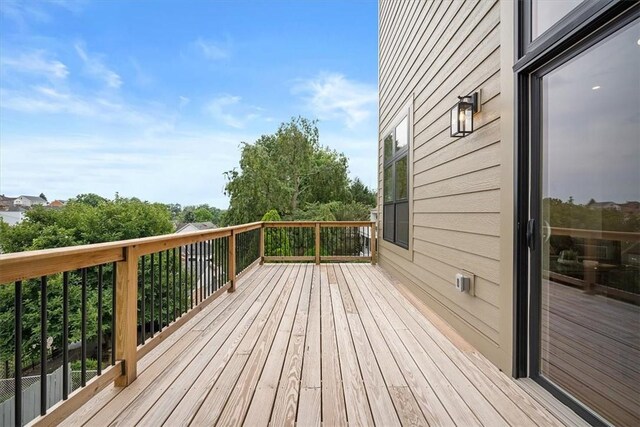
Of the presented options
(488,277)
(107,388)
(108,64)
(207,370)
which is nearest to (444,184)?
(488,277)

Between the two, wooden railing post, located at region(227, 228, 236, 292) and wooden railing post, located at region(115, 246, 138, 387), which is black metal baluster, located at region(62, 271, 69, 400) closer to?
wooden railing post, located at region(115, 246, 138, 387)

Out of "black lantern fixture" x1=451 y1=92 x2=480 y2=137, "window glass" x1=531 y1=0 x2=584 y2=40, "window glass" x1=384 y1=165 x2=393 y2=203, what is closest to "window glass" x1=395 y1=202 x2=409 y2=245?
"window glass" x1=384 y1=165 x2=393 y2=203

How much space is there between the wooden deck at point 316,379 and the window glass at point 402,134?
2333 millimetres

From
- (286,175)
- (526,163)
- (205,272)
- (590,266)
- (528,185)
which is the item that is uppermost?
(286,175)

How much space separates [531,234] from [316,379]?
1.50 m

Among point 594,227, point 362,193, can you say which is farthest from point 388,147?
point 362,193

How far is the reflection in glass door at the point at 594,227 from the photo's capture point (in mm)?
1280

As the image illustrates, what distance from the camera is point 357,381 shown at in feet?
6.11

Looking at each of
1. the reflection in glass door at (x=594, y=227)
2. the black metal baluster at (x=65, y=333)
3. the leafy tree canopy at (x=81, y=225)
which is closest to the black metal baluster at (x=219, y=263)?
the black metal baluster at (x=65, y=333)

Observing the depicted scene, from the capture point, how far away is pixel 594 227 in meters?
1.44

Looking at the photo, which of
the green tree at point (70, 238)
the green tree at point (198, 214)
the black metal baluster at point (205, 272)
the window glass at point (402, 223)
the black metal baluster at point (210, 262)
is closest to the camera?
the black metal baluster at point (205, 272)

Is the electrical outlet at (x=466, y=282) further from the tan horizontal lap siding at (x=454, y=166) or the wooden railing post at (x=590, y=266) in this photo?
the wooden railing post at (x=590, y=266)

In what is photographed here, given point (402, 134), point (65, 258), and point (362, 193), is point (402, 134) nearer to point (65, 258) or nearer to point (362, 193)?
point (65, 258)

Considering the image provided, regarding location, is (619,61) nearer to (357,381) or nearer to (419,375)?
(419,375)
